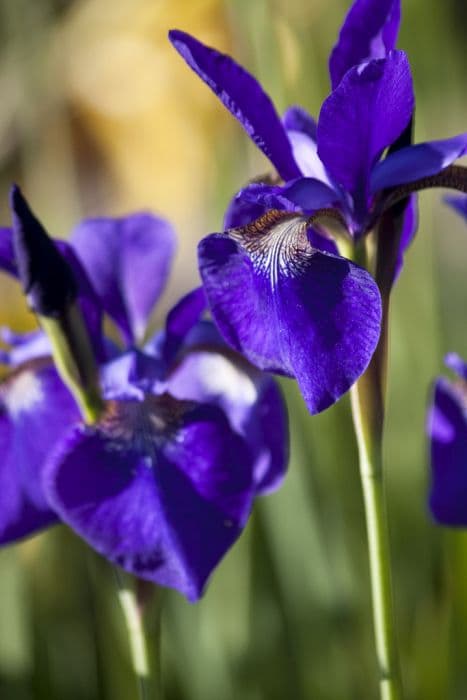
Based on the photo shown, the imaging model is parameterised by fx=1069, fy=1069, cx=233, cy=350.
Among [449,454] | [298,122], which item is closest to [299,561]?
[449,454]

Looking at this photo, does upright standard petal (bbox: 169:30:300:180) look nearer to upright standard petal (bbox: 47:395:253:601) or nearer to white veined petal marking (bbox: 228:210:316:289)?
white veined petal marking (bbox: 228:210:316:289)

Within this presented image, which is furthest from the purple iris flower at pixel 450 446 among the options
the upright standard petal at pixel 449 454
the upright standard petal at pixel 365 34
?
the upright standard petal at pixel 365 34

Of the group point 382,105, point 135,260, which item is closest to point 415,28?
point 135,260

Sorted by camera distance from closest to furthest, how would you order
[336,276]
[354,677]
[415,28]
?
[336,276], [354,677], [415,28]

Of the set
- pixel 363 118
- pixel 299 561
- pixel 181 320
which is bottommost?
pixel 299 561

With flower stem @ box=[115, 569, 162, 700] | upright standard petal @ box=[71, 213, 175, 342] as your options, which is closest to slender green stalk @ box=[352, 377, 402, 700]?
flower stem @ box=[115, 569, 162, 700]

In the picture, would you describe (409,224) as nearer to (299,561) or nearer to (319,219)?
(319,219)

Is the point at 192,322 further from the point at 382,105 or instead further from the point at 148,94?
the point at 148,94
